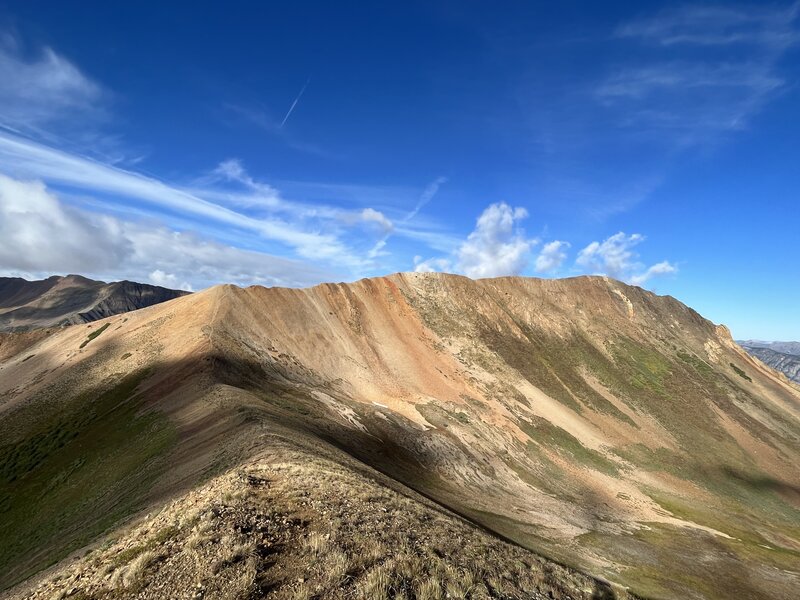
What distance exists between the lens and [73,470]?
29.7 metres

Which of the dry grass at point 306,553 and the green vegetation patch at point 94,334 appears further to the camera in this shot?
the green vegetation patch at point 94,334

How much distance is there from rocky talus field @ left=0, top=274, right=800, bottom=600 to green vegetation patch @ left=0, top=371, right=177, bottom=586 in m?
0.23

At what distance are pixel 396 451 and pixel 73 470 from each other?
82.3 ft

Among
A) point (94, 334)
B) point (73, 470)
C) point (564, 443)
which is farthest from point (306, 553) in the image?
point (94, 334)

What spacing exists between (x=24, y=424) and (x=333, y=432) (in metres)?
29.9

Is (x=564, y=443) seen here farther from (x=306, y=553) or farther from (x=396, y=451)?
(x=306, y=553)

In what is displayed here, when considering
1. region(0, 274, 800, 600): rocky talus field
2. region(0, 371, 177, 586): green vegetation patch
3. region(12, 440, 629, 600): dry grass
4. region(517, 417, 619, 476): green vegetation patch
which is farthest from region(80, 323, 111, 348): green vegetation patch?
region(517, 417, 619, 476): green vegetation patch

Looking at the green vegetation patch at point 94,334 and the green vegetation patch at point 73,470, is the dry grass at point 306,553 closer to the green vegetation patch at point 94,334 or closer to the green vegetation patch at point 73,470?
the green vegetation patch at point 73,470

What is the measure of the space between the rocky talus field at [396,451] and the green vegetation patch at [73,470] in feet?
0.76

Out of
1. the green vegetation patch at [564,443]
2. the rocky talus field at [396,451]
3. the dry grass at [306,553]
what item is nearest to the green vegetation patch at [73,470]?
the rocky talus field at [396,451]

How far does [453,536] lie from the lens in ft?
54.4

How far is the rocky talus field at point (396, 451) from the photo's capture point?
13250 mm

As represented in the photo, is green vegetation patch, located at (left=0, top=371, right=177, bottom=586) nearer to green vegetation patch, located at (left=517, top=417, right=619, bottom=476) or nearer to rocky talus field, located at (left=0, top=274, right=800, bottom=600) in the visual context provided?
rocky talus field, located at (left=0, top=274, right=800, bottom=600)

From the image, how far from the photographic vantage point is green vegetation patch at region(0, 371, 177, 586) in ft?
67.1
